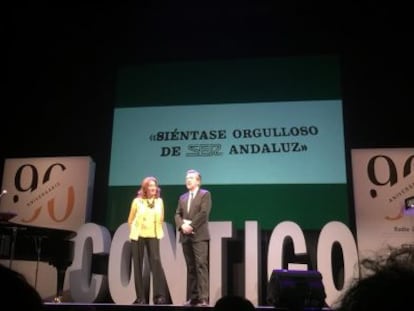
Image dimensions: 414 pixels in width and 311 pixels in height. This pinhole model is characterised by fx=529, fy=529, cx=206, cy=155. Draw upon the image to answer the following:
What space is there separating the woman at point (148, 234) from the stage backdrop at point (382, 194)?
2372mm

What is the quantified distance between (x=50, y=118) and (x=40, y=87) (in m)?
0.49

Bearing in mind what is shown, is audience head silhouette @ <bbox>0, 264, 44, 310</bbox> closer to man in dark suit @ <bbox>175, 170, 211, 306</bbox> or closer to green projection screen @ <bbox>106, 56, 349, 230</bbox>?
man in dark suit @ <bbox>175, 170, 211, 306</bbox>

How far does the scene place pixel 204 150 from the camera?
691cm

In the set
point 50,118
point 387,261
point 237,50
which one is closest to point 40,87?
point 50,118

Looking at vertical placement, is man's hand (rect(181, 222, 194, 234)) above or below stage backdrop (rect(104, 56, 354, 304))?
below

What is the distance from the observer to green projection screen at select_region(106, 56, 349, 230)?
21.9 ft

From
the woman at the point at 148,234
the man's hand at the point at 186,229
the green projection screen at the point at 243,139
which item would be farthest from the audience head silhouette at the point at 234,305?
the green projection screen at the point at 243,139

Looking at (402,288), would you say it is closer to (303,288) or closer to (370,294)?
(370,294)

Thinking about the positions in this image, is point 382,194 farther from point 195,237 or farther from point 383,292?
point 383,292

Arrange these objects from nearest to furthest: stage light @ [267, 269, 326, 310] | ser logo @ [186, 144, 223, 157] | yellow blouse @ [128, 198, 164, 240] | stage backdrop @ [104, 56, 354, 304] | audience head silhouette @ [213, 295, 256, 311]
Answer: audience head silhouette @ [213, 295, 256, 311] < stage light @ [267, 269, 326, 310] < yellow blouse @ [128, 198, 164, 240] < stage backdrop @ [104, 56, 354, 304] < ser logo @ [186, 144, 223, 157]

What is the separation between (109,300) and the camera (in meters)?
6.77

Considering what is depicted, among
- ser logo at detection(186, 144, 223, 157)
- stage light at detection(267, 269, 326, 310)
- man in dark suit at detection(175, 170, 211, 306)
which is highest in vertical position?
ser logo at detection(186, 144, 223, 157)

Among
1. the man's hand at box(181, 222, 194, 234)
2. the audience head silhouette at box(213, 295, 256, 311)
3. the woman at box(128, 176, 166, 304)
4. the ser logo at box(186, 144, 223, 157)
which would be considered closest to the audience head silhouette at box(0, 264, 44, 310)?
the audience head silhouette at box(213, 295, 256, 311)

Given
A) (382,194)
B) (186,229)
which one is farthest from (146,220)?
(382,194)
